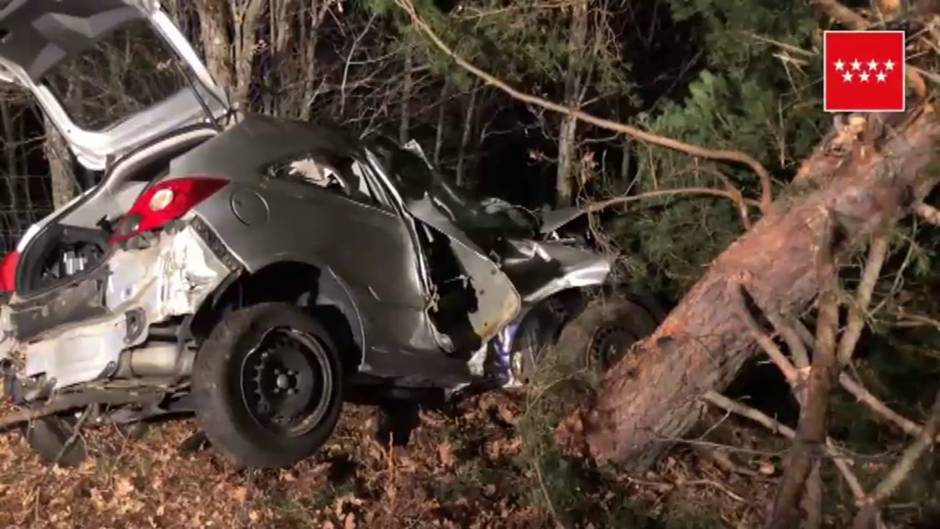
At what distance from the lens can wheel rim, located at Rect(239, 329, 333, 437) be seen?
5.68 meters

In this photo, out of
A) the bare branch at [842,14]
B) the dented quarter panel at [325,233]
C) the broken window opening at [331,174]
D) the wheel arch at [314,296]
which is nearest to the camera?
the dented quarter panel at [325,233]

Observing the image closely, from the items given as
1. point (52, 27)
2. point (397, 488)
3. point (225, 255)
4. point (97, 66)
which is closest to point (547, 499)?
point (397, 488)

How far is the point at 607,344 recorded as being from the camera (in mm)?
7289

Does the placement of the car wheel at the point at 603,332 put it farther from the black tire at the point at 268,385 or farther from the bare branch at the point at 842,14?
the bare branch at the point at 842,14

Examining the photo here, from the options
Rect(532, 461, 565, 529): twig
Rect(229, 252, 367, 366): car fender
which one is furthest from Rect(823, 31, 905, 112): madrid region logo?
Rect(229, 252, 367, 366): car fender

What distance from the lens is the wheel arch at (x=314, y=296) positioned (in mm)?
5988

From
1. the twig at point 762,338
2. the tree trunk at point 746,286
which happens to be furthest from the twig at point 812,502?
the tree trunk at point 746,286

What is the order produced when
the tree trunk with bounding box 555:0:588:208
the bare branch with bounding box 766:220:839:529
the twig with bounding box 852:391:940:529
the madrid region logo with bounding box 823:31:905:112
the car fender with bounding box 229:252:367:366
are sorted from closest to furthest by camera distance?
the twig with bounding box 852:391:940:529 < the bare branch with bounding box 766:220:839:529 < the madrid region logo with bounding box 823:31:905:112 < the car fender with bounding box 229:252:367:366 < the tree trunk with bounding box 555:0:588:208

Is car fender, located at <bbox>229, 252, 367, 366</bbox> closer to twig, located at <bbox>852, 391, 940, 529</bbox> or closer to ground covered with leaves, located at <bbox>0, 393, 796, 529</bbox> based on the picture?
ground covered with leaves, located at <bbox>0, 393, 796, 529</bbox>

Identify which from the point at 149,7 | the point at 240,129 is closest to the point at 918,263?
the point at 240,129

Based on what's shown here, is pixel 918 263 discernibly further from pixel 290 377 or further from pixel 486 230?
pixel 290 377

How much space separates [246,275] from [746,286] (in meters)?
2.47

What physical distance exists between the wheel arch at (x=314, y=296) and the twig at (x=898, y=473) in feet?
8.33

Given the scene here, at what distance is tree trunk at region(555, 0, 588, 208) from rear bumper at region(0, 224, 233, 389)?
203 inches
